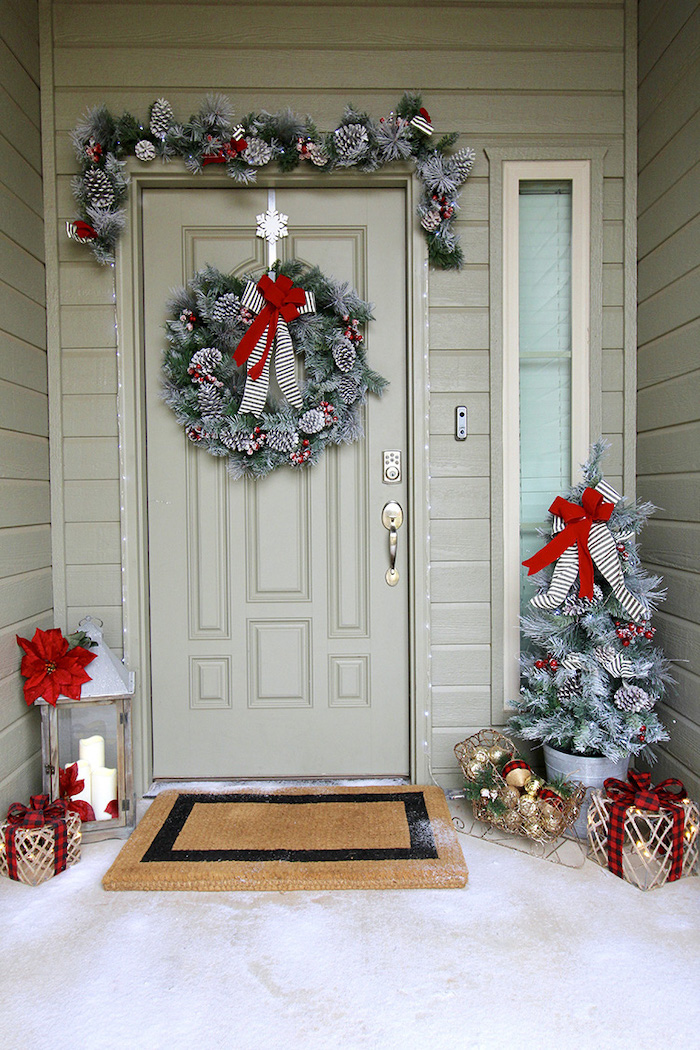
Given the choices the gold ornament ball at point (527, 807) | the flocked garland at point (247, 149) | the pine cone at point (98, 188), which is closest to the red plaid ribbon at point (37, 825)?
the gold ornament ball at point (527, 807)

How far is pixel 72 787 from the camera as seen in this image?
210cm

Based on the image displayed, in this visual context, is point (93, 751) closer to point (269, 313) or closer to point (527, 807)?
→ point (527, 807)

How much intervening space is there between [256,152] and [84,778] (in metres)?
2.00

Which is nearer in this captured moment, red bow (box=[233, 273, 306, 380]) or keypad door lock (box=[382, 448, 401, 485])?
red bow (box=[233, 273, 306, 380])

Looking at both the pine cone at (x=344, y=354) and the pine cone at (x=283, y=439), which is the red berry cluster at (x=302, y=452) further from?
the pine cone at (x=344, y=354)

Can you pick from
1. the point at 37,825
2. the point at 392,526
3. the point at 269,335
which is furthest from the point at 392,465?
the point at 37,825

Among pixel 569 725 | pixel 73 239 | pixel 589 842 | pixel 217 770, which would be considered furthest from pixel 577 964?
pixel 73 239

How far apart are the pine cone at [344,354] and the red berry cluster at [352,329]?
22 mm

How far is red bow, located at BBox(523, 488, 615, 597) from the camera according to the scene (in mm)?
2092

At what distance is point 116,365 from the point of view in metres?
2.37

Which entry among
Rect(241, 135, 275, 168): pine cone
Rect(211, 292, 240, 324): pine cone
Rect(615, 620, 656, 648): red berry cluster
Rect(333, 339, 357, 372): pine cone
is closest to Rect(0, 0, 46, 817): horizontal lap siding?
Rect(211, 292, 240, 324): pine cone

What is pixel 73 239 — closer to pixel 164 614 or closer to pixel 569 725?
pixel 164 614

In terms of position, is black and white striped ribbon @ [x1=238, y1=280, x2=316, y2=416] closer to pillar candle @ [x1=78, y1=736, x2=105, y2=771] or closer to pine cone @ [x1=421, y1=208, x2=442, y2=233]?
pine cone @ [x1=421, y1=208, x2=442, y2=233]

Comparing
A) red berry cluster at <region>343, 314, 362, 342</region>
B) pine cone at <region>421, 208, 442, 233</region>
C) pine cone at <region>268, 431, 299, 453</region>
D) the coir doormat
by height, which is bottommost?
the coir doormat
